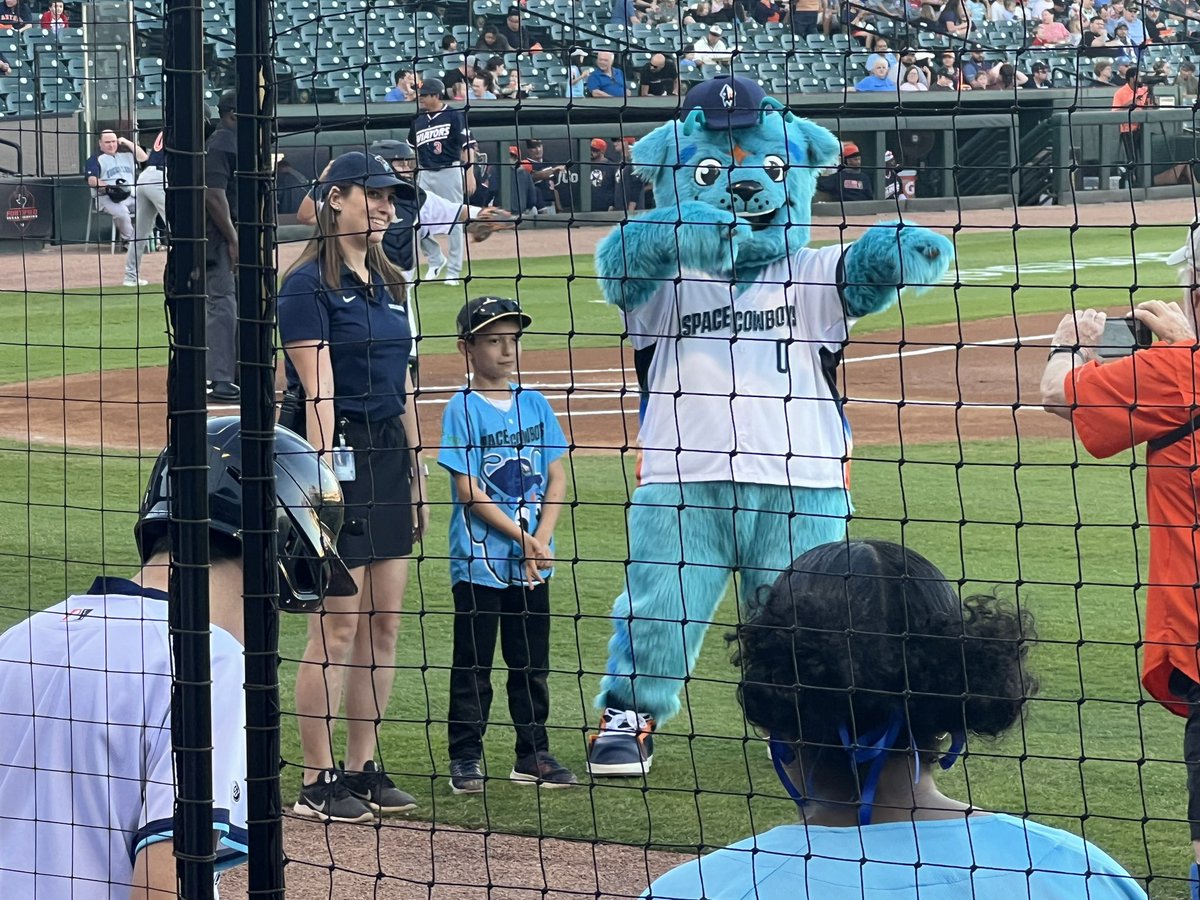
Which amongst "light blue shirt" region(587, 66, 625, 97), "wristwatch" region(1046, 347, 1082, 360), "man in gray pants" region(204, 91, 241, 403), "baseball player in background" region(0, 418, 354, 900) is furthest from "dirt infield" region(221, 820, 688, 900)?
"light blue shirt" region(587, 66, 625, 97)

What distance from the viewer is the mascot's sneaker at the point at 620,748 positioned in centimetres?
540

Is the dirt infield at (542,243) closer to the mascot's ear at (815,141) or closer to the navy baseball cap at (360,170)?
the mascot's ear at (815,141)

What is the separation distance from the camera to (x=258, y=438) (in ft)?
9.03

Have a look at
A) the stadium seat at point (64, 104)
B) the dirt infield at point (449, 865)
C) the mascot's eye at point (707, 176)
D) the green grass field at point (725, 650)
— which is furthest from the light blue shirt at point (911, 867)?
the stadium seat at point (64, 104)

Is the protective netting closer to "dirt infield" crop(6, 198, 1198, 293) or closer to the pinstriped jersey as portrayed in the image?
the pinstriped jersey

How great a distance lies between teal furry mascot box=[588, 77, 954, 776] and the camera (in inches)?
211

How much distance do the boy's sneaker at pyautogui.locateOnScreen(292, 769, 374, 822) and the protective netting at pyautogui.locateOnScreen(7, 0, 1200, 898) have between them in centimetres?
1

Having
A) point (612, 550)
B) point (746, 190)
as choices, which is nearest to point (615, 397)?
point (612, 550)

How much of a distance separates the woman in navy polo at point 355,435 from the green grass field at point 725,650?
20 cm

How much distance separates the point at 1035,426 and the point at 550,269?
854 cm

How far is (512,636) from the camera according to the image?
524cm

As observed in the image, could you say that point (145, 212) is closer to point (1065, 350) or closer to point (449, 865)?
point (449, 865)

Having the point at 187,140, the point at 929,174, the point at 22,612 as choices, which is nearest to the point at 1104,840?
the point at 187,140

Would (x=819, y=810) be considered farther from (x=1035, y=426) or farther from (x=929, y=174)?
(x=929, y=174)
